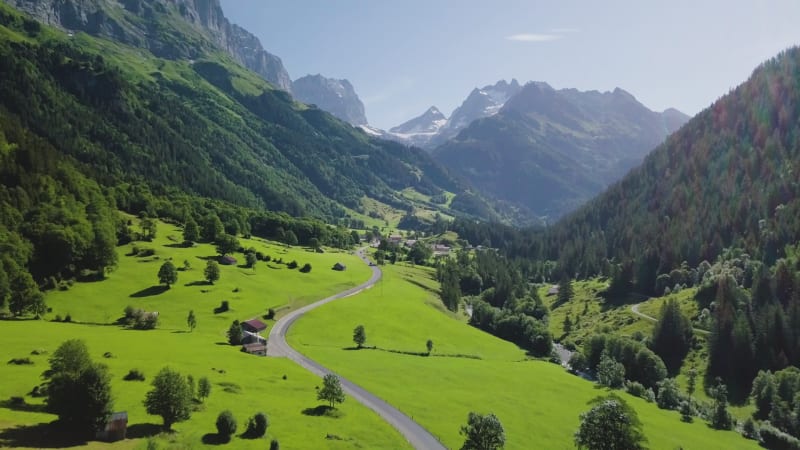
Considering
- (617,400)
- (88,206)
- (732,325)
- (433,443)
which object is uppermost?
(88,206)

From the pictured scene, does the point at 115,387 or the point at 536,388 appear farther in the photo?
the point at 536,388

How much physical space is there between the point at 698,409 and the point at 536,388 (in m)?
40.5

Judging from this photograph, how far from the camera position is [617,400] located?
6481 centimetres

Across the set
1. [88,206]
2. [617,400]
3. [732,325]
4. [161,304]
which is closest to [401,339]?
[161,304]

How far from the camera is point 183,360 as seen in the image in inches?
3044

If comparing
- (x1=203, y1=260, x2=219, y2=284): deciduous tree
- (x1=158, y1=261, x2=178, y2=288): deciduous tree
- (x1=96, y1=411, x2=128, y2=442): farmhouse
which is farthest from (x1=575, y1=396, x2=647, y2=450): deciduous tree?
(x1=203, y1=260, x2=219, y2=284): deciduous tree

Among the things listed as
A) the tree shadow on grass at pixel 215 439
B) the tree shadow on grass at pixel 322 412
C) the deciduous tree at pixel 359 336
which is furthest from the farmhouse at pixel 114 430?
the deciduous tree at pixel 359 336

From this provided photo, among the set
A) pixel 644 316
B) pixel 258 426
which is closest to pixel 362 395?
pixel 258 426

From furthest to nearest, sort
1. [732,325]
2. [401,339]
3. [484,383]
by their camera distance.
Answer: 1. [732,325]
2. [401,339]
3. [484,383]

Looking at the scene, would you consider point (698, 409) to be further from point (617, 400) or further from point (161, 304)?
point (161, 304)

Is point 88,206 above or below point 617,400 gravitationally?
above

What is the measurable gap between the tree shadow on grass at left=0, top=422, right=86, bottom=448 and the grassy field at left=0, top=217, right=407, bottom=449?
0.44ft

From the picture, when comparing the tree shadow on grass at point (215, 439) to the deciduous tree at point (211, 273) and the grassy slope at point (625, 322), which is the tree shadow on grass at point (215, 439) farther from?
the grassy slope at point (625, 322)

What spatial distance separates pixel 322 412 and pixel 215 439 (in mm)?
16685
